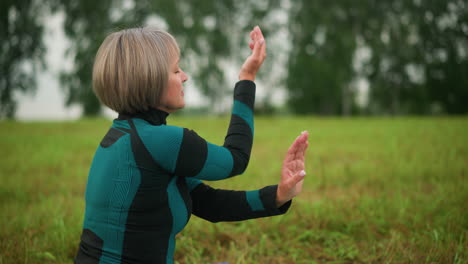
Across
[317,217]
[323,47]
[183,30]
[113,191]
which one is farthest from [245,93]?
Result: [323,47]

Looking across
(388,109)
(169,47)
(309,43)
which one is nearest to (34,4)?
(309,43)

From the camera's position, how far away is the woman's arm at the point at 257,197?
1484 millimetres

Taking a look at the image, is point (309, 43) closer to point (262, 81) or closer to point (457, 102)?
point (262, 81)

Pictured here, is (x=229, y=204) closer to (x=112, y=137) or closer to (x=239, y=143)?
(x=239, y=143)

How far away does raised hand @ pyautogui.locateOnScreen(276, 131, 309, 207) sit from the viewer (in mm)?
1470

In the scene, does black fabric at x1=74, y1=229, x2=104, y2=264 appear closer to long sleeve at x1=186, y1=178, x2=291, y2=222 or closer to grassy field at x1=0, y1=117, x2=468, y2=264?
long sleeve at x1=186, y1=178, x2=291, y2=222

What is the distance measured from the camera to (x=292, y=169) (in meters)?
1.51

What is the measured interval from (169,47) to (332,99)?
90.7 feet

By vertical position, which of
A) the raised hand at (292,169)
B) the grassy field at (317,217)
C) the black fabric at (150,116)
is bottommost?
the grassy field at (317,217)

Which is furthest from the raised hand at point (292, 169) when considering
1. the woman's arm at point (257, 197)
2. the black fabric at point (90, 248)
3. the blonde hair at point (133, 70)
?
the black fabric at point (90, 248)

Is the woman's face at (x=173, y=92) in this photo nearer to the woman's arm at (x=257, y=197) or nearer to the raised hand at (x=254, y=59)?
the raised hand at (x=254, y=59)

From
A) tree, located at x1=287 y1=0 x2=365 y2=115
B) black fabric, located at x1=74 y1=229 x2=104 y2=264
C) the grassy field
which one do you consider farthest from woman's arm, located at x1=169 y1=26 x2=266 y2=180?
tree, located at x1=287 y1=0 x2=365 y2=115

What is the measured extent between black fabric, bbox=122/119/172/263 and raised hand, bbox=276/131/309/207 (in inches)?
18.1

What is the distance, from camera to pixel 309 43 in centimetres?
2548
